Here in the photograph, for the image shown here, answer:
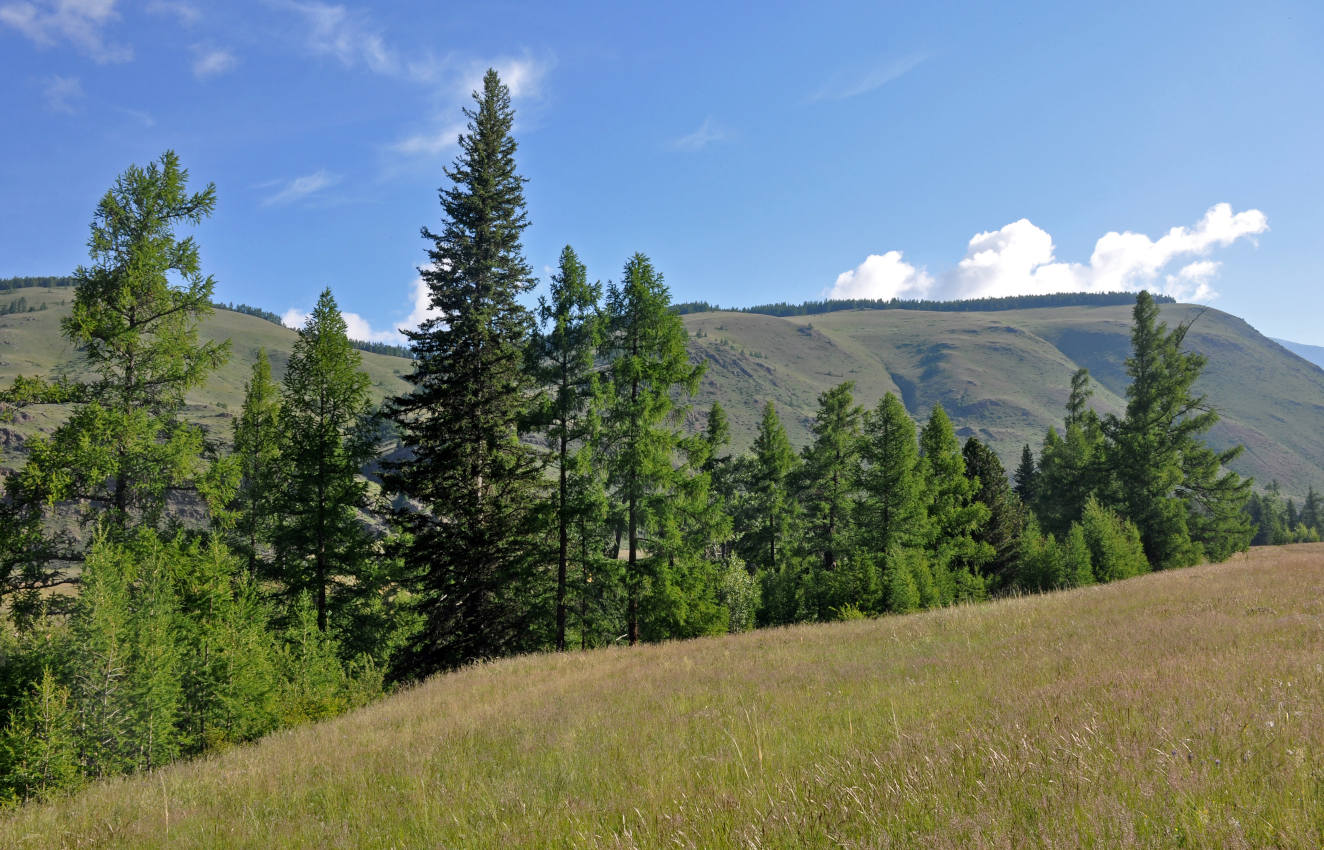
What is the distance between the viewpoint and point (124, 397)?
16.9m

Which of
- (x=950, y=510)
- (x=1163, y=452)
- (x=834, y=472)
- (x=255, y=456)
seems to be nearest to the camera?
(x=255, y=456)

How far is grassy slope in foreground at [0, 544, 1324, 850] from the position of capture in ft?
11.6

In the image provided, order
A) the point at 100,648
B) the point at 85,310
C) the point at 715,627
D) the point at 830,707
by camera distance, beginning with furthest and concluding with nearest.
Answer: the point at 715,627 < the point at 85,310 < the point at 100,648 < the point at 830,707

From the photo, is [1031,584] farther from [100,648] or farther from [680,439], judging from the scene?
[100,648]

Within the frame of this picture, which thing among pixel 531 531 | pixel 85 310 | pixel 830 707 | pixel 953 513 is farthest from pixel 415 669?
pixel 953 513

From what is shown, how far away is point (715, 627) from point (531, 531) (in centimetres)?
816

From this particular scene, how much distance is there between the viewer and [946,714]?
612 centimetres

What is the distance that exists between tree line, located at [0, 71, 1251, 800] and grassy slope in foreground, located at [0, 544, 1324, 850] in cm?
906

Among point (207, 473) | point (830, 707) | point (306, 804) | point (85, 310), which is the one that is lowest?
point (306, 804)

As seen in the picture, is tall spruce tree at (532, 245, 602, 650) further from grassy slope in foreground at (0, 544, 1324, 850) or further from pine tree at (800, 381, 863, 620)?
pine tree at (800, 381, 863, 620)

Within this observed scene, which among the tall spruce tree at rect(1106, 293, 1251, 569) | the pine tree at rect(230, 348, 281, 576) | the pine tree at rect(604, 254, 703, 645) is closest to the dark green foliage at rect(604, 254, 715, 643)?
the pine tree at rect(604, 254, 703, 645)

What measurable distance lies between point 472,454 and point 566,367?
4.61 meters

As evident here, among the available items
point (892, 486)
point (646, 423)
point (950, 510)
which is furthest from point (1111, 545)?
point (646, 423)

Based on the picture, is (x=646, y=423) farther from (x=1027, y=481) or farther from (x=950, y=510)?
(x=1027, y=481)
